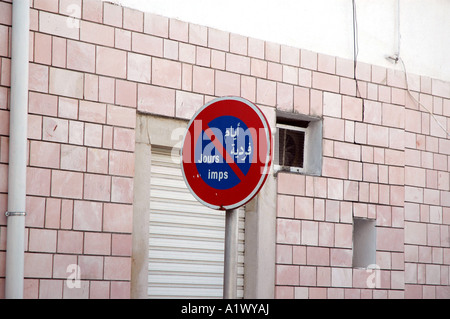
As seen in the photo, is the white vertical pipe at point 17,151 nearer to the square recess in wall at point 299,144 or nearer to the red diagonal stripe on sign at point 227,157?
the red diagonal stripe on sign at point 227,157

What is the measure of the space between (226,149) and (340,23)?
4836 millimetres

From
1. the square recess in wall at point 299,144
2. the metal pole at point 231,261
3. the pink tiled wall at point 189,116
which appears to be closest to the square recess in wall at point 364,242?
the pink tiled wall at point 189,116

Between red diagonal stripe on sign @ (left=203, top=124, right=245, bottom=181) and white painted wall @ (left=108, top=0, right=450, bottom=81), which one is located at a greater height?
white painted wall @ (left=108, top=0, right=450, bottom=81)

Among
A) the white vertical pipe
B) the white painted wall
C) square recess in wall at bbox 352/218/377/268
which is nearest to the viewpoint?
the white vertical pipe

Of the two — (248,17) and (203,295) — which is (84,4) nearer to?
(248,17)

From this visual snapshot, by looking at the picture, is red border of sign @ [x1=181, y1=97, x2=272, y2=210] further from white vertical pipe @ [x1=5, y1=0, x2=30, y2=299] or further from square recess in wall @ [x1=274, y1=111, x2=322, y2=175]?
square recess in wall @ [x1=274, y1=111, x2=322, y2=175]

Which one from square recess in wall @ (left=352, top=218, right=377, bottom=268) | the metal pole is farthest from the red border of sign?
square recess in wall @ (left=352, top=218, right=377, bottom=268)

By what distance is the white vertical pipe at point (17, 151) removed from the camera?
22.1ft

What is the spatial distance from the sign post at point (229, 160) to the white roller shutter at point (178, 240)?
2768 mm

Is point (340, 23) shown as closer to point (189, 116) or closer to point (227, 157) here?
point (189, 116)

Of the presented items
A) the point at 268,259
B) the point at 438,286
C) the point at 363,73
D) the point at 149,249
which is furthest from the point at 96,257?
the point at 438,286

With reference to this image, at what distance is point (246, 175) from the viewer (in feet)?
16.5

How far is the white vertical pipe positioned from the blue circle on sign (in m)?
2.14

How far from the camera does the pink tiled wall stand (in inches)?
281
